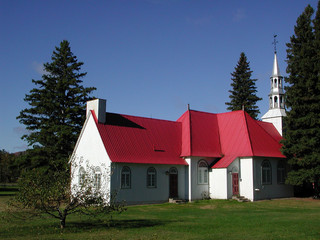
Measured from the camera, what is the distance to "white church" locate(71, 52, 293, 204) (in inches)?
1091

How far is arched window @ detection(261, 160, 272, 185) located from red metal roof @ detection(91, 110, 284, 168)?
0.86 meters

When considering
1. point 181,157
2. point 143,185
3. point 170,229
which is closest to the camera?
point 170,229

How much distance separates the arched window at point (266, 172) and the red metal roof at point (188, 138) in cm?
86

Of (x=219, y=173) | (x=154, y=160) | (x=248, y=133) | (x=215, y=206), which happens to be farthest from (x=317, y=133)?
(x=154, y=160)

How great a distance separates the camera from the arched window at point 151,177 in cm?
2869

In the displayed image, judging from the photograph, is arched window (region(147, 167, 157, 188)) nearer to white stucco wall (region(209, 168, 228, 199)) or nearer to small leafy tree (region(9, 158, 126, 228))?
white stucco wall (region(209, 168, 228, 199))

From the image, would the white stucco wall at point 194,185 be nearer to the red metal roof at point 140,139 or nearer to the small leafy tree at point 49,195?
the red metal roof at point 140,139

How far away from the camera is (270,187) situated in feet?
103

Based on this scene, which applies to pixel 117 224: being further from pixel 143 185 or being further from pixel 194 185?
pixel 194 185

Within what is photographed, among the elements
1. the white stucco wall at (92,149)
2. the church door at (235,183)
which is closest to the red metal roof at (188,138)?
the white stucco wall at (92,149)

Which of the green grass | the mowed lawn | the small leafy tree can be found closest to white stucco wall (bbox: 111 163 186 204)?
the mowed lawn

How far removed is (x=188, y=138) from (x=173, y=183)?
169 inches

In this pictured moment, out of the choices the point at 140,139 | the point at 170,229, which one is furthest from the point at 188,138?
the point at 170,229

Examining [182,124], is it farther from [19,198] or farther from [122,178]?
[19,198]
